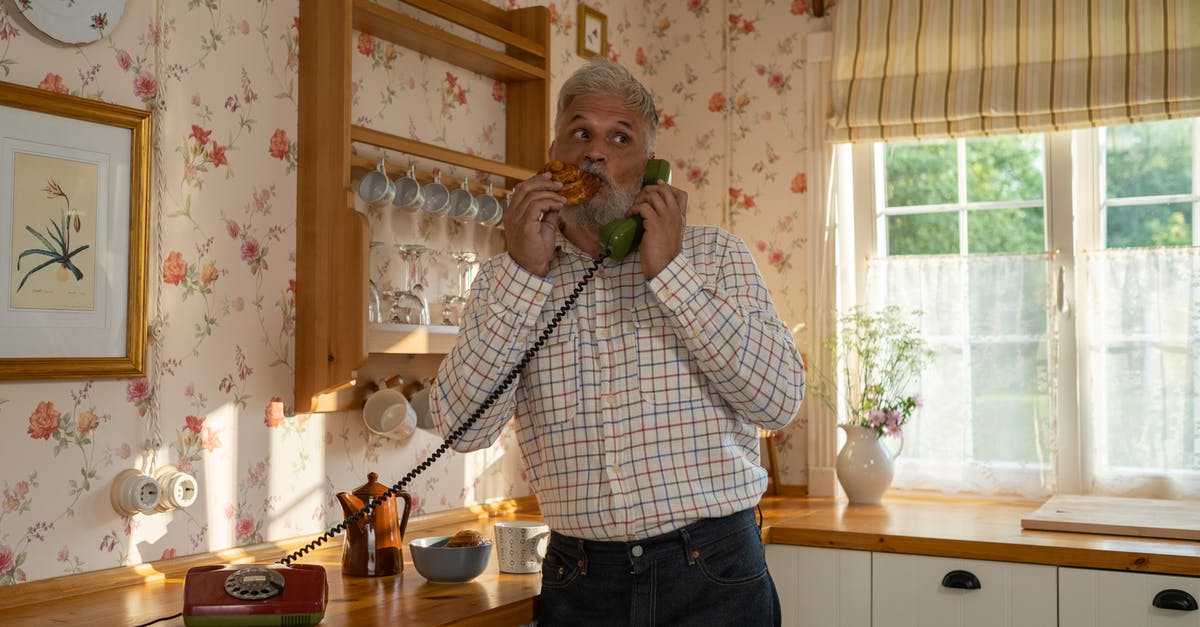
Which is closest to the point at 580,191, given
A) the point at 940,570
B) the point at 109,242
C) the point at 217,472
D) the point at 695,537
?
the point at 695,537

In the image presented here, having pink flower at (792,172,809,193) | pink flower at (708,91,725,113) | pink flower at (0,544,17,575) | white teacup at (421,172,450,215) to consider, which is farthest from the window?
pink flower at (0,544,17,575)

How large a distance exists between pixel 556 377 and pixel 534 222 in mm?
240

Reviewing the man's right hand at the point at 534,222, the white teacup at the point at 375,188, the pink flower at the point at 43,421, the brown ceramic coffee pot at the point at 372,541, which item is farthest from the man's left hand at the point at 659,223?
the pink flower at the point at 43,421

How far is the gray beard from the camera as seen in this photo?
172cm

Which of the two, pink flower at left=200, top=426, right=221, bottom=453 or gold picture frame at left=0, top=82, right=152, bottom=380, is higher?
gold picture frame at left=0, top=82, right=152, bottom=380

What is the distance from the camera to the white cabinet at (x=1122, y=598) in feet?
7.42

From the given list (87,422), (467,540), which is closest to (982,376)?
(467,540)

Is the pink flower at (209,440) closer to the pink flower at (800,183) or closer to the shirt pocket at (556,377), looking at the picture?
the shirt pocket at (556,377)

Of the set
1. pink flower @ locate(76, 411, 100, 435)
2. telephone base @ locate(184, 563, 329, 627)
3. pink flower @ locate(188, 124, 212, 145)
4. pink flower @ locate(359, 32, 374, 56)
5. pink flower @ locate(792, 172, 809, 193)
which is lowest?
telephone base @ locate(184, 563, 329, 627)

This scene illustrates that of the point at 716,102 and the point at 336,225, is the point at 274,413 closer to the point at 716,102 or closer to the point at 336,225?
the point at 336,225

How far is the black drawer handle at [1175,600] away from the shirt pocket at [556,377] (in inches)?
54.0

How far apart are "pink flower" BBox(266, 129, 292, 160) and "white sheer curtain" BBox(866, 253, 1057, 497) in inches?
74.5

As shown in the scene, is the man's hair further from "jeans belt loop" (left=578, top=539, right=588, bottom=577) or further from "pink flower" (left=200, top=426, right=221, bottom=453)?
"pink flower" (left=200, top=426, right=221, bottom=453)

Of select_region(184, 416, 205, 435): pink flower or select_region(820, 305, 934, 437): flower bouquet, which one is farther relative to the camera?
select_region(820, 305, 934, 437): flower bouquet
